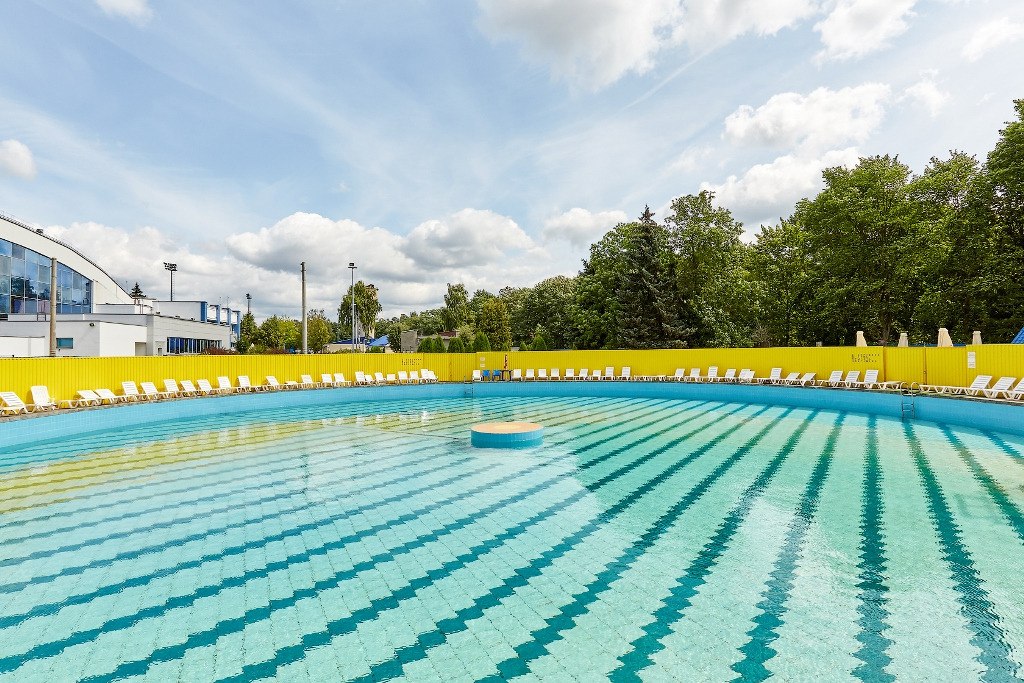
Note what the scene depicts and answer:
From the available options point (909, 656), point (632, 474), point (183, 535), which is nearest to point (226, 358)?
point (183, 535)

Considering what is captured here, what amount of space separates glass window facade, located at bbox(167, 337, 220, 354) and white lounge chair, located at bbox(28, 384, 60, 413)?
2061 cm

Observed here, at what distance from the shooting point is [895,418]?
45.0 feet

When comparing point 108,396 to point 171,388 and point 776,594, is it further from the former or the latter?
point 776,594

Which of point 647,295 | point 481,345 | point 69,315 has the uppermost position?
point 647,295

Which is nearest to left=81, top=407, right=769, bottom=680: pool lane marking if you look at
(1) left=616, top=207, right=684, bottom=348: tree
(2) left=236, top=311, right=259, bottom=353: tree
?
(1) left=616, top=207, right=684, bottom=348: tree

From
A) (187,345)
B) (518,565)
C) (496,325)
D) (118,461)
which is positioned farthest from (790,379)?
(187,345)

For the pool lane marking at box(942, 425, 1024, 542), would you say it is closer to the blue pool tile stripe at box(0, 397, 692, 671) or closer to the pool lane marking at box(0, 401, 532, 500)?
the blue pool tile stripe at box(0, 397, 692, 671)

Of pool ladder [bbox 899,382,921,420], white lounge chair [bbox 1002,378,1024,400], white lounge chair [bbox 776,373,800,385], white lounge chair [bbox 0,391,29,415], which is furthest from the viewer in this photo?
white lounge chair [bbox 776,373,800,385]

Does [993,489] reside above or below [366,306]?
below

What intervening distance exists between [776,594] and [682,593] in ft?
2.46

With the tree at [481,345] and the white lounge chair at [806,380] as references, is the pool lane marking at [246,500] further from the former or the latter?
the tree at [481,345]

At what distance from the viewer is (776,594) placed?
Answer: 4.21 meters

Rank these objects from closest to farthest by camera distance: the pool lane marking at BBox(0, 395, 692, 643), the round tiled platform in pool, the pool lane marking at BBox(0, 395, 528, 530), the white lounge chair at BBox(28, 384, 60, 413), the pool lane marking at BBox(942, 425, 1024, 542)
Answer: the pool lane marking at BBox(0, 395, 692, 643)
the pool lane marking at BBox(942, 425, 1024, 542)
the pool lane marking at BBox(0, 395, 528, 530)
the round tiled platform in pool
the white lounge chair at BBox(28, 384, 60, 413)

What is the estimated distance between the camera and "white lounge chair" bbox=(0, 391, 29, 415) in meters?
12.5
